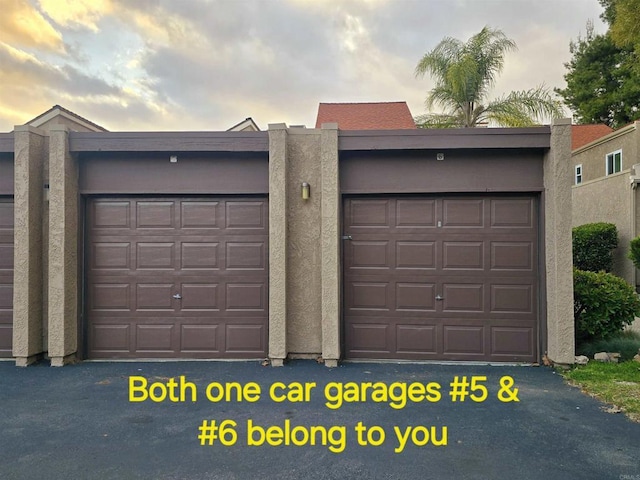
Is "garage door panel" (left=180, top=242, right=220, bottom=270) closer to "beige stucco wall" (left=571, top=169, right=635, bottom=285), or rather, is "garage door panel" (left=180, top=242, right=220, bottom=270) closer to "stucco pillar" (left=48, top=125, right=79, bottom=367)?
"stucco pillar" (left=48, top=125, right=79, bottom=367)

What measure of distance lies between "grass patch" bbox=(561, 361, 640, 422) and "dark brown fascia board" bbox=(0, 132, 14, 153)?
28.6 feet

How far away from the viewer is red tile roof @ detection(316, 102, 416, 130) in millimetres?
17609

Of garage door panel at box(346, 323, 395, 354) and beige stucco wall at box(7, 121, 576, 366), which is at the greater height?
beige stucco wall at box(7, 121, 576, 366)

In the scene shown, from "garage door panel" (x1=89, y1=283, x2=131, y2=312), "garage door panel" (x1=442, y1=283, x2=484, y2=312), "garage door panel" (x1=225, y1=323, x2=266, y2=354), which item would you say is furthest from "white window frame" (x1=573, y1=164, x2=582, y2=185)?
"garage door panel" (x1=89, y1=283, x2=131, y2=312)

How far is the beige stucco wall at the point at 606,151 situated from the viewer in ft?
46.9

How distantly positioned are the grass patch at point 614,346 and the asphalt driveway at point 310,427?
4.60 feet

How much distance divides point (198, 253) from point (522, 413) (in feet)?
16.3

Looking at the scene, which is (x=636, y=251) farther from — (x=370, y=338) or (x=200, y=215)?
(x=200, y=215)

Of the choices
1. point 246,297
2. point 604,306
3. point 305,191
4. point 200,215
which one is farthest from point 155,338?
point 604,306

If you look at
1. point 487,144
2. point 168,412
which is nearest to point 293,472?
point 168,412

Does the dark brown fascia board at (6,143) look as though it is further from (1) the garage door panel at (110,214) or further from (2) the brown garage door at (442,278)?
(2) the brown garage door at (442,278)

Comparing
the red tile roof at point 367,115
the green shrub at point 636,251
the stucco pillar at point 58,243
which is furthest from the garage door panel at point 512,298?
the red tile roof at point 367,115

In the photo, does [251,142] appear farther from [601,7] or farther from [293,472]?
[601,7]

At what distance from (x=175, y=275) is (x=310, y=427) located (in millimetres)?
3681
